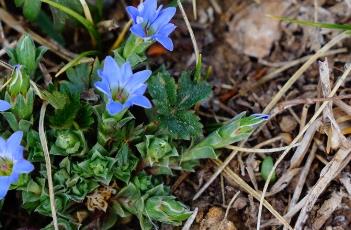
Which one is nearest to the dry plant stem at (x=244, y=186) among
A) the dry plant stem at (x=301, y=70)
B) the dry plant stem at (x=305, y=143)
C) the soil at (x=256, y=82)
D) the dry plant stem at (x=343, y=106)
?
the soil at (x=256, y=82)

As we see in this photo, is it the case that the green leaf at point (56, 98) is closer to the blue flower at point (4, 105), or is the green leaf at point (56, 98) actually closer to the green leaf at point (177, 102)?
the blue flower at point (4, 105)

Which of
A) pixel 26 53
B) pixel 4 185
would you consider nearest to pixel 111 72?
pixel 26 53

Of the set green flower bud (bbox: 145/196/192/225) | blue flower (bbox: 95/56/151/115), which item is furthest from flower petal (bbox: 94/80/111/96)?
green flower bud (bbox: 145/196/192/225)

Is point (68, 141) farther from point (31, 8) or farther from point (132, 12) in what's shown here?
point (31, 8)

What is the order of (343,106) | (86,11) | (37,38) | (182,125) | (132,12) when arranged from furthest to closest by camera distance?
(37,38)
(86,11)
(343,106)
(182,125)
(132,12)

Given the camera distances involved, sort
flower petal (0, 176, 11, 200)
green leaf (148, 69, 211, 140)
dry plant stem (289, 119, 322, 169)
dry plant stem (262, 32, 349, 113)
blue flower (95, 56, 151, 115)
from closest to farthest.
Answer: flower petal (0, 176, 11, 200) → blue flower (95, 56, 151, 115) → green leaf (148, 69, 211, 140) → dry plant stem (289, 119, 322, 169) → dry plant stem (262, 32, 349, 113)

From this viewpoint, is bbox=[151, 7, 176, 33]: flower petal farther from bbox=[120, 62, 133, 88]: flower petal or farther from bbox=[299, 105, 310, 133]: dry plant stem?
bbox=[299, 105, 310, 133]: dry plant stem

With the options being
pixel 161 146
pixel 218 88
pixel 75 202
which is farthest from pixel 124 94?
pixel 218 88
